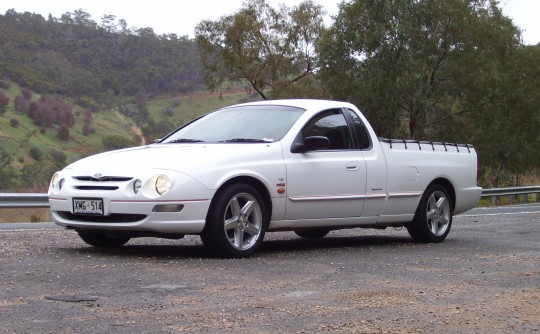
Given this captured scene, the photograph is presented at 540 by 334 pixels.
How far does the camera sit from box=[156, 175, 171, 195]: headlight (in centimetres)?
738

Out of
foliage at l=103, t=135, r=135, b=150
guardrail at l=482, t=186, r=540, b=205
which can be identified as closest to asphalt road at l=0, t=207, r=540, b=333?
guardrail at l=482, t=186, r=540, b=205

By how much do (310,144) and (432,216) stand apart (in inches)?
92.1

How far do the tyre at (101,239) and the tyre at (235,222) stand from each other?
1250 millimetres

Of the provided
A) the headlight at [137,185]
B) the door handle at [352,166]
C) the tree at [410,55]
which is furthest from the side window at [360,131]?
the tree at [410,55]

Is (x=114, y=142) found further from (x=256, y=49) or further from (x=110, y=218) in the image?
(x=110, y=218)

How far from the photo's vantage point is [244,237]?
7926mm

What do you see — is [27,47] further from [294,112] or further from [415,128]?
[294,112]

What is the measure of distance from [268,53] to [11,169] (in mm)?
21839

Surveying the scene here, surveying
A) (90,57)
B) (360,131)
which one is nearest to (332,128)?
(360,131)

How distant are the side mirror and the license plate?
1.94 m

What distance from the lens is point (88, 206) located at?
7.57 m

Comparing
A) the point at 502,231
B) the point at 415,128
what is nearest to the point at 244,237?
the point at 502,231

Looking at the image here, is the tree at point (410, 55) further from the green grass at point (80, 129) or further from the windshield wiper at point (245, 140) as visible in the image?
the windshield wiper at point (245, 140)

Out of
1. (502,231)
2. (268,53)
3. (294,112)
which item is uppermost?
(268,53)
